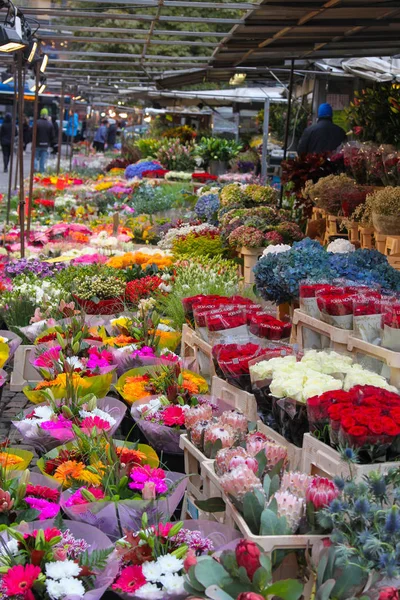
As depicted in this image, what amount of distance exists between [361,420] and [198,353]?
2.20m

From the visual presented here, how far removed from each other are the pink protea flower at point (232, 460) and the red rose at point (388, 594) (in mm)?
766

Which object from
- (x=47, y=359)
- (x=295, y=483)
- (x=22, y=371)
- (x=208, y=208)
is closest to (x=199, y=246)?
(x=208, y=208)

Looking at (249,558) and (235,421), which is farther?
(235,421)

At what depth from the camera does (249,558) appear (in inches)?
98.8

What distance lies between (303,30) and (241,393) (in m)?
4.24

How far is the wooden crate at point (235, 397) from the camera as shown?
4180 mm

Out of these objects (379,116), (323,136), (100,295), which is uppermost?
(379,116)

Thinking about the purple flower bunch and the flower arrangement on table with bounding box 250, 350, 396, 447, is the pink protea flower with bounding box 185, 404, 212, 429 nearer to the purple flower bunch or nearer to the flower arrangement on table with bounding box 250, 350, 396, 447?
the flower arrangement on table with bounding box 250, 350, 396, 447

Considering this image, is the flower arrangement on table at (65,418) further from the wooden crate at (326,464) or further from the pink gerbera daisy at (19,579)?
the pink gerbera daisy at (19,579)

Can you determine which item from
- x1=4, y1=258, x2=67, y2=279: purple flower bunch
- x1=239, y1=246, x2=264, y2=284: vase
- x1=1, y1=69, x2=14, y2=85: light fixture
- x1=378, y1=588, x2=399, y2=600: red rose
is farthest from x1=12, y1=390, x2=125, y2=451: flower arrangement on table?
x1=1, y1=69, x2=14, y2=85: light fixture

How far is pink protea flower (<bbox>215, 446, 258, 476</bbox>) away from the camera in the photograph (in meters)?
3.15

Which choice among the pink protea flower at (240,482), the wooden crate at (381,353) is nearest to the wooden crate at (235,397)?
the wooden crate at (381,353)

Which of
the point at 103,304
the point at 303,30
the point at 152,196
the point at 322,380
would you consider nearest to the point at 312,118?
the point at 152,196

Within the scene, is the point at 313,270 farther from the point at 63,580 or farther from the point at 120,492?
the point at 63,580
